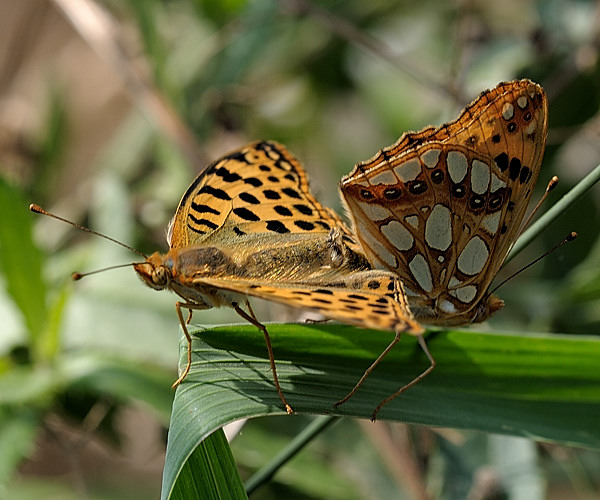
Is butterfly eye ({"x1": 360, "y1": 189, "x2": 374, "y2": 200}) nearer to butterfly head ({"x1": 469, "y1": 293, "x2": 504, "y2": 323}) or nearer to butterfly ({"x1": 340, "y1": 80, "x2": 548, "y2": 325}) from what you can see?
butterfly ({"x1": 340, "y1": 80, "x2": 548, "y2": 325})

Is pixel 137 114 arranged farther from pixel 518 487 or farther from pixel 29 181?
pixel 518 487

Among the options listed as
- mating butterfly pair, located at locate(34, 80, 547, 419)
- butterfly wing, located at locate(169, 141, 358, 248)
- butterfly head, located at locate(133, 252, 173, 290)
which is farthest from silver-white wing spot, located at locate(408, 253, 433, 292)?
butterfly head, located at locate(133, 252, 173, 290)

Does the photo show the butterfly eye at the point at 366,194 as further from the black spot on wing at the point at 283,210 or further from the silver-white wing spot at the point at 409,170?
the black spot on wing at the point at 283,210

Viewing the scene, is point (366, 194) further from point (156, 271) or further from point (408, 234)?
point (156, 271)

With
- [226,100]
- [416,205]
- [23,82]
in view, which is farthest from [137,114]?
[416,205]

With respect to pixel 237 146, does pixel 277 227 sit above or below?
below

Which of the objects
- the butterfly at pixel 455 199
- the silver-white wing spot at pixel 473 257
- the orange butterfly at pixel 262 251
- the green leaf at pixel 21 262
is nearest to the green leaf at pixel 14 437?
the green leaf at pixel 21 262

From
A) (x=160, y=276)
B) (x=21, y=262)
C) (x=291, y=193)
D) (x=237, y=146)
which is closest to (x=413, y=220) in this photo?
(x=291, y=193)
